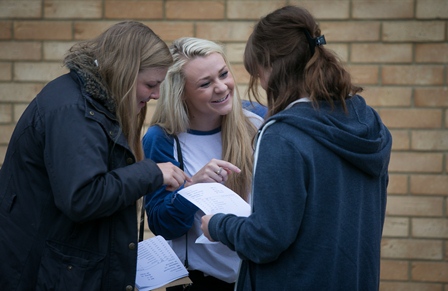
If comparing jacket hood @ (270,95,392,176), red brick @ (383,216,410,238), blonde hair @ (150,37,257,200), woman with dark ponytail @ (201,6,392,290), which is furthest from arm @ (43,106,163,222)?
red brick @ (383,216,410,238)

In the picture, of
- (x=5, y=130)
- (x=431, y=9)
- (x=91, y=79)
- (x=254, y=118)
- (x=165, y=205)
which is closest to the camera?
(x=91, y=79)

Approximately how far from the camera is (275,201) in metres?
2.20

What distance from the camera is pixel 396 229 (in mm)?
4629

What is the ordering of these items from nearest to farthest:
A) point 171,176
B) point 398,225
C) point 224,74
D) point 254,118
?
1. point 171,176
2. point 224,74
3. point 254,118
4. point 398,225

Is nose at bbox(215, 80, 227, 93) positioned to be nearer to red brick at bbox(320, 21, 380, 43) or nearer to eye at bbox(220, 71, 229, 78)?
eye at bbox(220, 71, 229, 78)

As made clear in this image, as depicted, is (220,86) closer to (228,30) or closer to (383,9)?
(228,30)

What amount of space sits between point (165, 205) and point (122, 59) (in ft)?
2.39

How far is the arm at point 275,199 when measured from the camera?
86.4 inches

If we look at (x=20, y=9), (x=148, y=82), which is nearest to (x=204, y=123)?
(x=148, y=82)

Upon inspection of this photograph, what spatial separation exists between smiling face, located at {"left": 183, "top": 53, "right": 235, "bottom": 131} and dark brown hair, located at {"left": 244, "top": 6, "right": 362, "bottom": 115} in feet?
2.49

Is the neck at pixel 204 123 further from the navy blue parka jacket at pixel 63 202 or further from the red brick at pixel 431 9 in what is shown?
the red brick at pixel 431 9

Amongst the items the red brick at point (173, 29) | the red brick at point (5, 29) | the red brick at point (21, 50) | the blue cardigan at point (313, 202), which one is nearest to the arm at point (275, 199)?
the blue cardigan at point (313, 202)

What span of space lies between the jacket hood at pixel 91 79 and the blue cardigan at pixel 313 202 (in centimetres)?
58

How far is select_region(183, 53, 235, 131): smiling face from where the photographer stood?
10.2 feet
